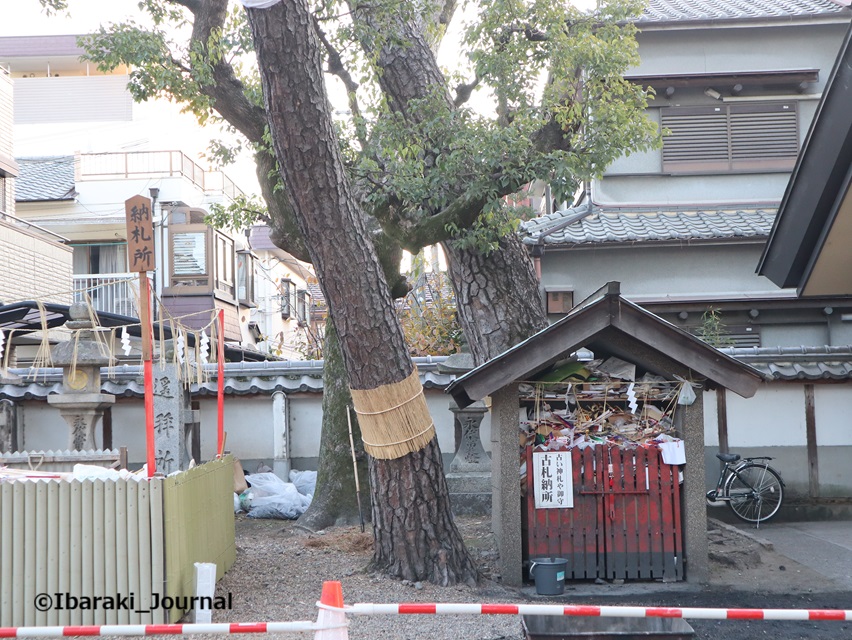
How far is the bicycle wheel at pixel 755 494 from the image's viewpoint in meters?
13.2

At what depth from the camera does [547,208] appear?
22.5 metres

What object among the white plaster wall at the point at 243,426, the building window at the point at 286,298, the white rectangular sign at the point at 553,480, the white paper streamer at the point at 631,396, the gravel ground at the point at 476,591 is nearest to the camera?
the gravel ground at the point at 476,591

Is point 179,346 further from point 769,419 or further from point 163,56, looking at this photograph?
point 769,419

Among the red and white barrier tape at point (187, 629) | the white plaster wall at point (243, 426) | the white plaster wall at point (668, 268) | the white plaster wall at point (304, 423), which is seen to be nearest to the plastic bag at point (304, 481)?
the white plaster wall at point (304, 423)

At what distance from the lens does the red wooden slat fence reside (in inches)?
338

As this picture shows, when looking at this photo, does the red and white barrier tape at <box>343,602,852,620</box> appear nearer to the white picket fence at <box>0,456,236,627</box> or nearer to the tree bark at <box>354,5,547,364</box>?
the white picket fence at <box>0,456,236,627</box>

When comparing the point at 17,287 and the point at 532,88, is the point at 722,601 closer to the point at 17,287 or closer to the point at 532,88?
the point at 532,88

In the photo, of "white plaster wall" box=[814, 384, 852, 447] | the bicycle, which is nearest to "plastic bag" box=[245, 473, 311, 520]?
the bicycle

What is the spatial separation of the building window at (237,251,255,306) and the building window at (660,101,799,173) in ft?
48.5

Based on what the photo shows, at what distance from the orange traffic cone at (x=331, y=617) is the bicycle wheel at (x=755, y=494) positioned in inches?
398

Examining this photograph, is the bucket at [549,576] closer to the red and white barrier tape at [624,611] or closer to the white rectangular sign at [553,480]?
the white rectangular sign at [553,480]

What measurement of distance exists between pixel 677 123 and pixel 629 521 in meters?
9.91

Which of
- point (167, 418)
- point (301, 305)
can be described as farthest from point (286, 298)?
point (167, 418)

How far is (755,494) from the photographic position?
13.2 m
